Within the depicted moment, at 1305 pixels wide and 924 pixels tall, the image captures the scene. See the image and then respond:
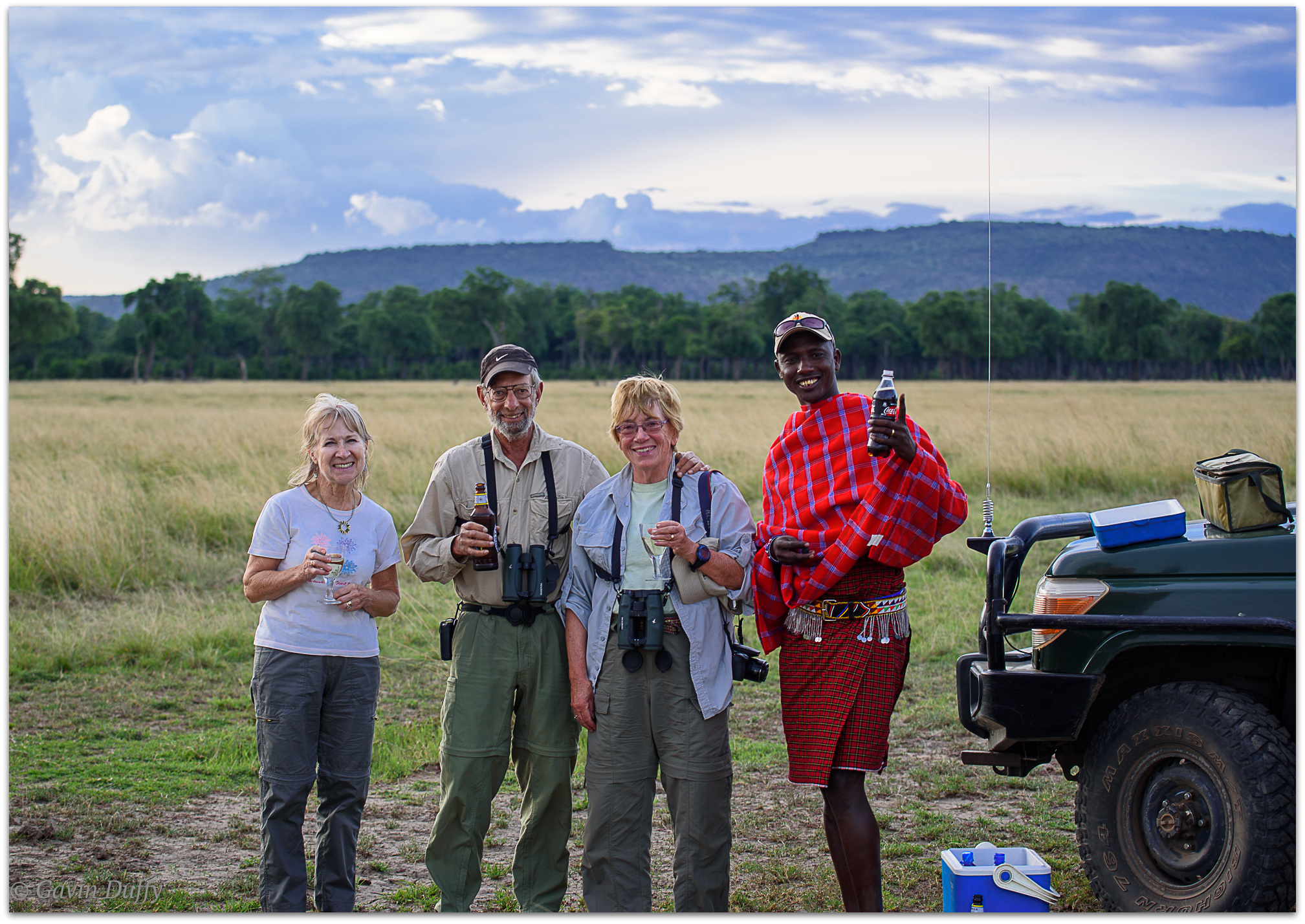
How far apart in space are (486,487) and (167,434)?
17092 mm

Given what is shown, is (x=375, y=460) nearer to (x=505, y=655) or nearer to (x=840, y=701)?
(x=505, y=655)

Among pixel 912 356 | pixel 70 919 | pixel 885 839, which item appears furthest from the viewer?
pixel 912 356

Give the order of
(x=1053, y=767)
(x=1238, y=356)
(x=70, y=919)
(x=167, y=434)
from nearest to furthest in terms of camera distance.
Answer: (x=70, y=919) → (x=1053, y=767) → (x=167, y=434) → (x=1238, y=356)

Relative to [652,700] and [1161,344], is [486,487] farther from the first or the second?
[1161,344]

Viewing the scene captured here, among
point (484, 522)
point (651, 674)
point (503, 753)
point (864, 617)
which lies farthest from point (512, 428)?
point (864, 617)

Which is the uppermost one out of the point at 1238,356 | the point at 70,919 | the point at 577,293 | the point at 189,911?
the point at 577,293

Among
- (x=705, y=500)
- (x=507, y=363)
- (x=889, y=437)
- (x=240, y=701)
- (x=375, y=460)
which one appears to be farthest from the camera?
(x=375, y=460)

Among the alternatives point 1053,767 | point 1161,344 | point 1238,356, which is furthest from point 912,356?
point 1053,767

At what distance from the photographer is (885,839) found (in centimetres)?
435

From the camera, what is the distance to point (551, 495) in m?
3.65

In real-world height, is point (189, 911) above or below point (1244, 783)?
below

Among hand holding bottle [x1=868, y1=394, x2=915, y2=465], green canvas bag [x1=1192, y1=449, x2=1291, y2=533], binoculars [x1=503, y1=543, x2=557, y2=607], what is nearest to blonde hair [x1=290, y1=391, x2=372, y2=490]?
binoculars [x1=503, y1=543, x2=557, y2=607]

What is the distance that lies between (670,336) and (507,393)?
85.6 m

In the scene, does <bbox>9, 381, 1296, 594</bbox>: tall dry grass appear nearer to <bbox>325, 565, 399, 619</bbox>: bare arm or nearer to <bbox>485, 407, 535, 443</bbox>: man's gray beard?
<bbox>325, 565, 399, 619</bbox>: bare arm
